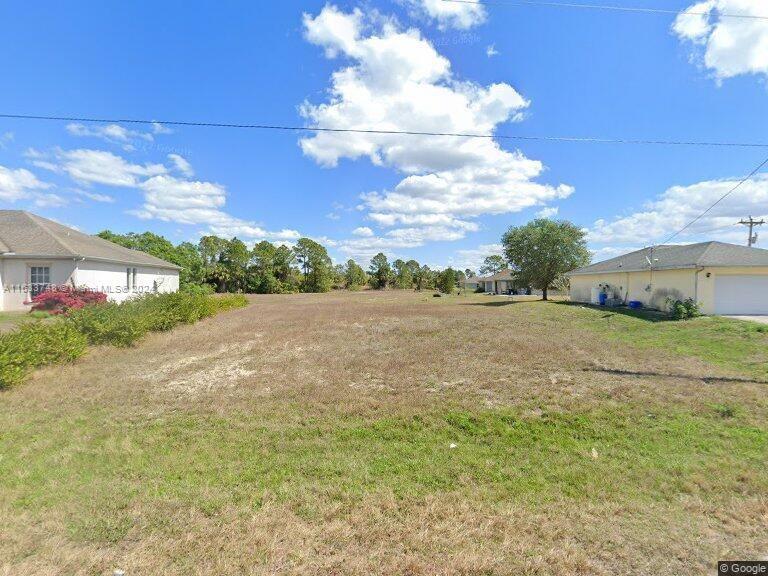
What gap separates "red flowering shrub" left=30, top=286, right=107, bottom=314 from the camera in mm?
14664

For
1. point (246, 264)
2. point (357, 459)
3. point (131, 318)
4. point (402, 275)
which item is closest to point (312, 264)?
point (246, 264)

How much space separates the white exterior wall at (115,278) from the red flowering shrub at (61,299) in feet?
3.02

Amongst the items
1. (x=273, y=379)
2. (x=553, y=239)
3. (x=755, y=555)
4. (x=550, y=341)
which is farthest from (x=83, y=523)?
(x=553, y=239)

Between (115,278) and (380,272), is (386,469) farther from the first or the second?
(380,272)

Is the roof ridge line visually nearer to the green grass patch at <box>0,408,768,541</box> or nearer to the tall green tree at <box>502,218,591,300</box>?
the green grass patch at <box>0,408,768,541</box>

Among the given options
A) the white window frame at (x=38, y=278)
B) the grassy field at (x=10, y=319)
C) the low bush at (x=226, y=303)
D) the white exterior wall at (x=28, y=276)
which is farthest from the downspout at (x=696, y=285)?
the white window frame at (x=38, y=278)

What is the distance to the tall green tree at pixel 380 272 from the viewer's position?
221ft

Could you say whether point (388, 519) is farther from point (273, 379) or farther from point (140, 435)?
point (273, 379)

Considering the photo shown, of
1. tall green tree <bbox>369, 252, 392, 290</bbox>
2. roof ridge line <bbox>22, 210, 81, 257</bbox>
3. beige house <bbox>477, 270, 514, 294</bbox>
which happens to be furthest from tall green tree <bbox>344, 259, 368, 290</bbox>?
roof ridge line <bbox>22, 210, 81, 257</bbox>

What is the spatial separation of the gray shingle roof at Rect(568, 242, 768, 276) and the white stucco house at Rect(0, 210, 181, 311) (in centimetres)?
2879

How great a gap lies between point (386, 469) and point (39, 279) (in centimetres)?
2084

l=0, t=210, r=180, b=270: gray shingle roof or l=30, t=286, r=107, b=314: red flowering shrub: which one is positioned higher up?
l=0, t=210, r=180, b=270: gray shingle roof

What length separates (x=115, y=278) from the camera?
2005 centimetres

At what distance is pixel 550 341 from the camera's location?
1057 cm
